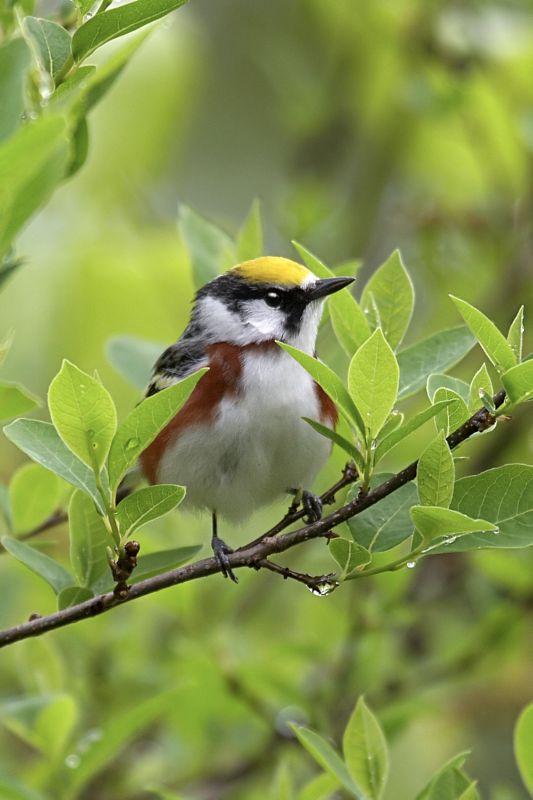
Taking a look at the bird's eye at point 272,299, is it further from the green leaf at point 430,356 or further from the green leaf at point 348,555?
the green leaf at point 348,555

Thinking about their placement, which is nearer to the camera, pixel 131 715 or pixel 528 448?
pixel 131 715

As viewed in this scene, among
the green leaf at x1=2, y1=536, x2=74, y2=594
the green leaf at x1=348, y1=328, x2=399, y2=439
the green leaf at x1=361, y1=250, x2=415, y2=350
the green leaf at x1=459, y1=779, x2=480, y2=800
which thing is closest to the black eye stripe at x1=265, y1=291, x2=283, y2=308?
the green leaf at x1=361, y1=250, x2=415, y2=350

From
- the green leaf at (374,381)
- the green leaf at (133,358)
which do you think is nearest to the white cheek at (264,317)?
the green leaf at (133,358)

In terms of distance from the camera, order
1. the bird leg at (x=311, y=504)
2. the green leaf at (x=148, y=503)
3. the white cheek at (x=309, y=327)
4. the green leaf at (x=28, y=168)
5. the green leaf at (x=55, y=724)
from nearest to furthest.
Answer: the green leaf at (x=28, y=168) → the green leaf at (x=148, y=503) → the green leaf at (x=55, y=724) → the bird leg at (x=311, y=504) → the white cheek at (x=309, y=327)

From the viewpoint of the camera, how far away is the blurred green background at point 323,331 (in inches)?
107

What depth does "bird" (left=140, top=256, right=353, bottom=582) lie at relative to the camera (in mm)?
2207

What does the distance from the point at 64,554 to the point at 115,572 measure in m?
2.15

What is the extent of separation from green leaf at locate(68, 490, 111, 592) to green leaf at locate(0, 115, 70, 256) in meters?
0.51

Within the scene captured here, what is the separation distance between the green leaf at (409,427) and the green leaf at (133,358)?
2.95ft

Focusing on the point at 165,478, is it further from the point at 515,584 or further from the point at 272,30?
the point at 272,30

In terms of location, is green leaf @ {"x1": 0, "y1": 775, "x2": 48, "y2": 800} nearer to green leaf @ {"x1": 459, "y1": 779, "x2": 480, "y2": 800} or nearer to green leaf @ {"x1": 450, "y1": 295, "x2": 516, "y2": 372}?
green leaf @ {"x1": 459, "y1": 779, "x2": 480, "y2": 800}

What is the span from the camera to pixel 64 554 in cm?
355

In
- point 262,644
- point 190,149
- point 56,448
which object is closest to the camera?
point 56,448

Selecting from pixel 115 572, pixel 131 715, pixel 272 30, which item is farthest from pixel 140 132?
pixel 115 572
